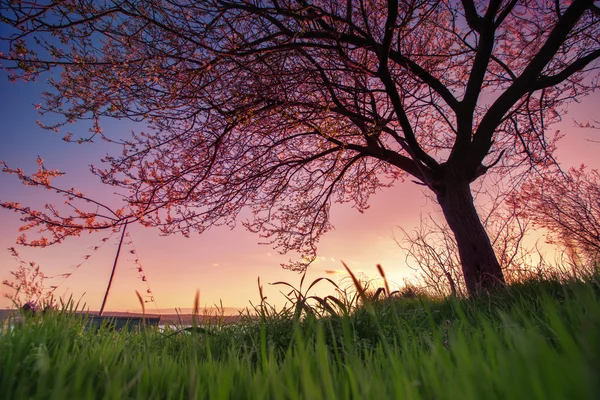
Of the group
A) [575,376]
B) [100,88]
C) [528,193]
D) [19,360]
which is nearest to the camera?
[575,376]

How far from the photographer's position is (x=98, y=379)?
1.24 m

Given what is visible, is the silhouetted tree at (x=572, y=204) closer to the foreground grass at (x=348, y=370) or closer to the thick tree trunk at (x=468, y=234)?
the thick tree trunk at (x=468, y=234)

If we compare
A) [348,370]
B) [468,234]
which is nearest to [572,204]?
[468,234]

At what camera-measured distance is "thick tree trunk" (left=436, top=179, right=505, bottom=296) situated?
5786 mm

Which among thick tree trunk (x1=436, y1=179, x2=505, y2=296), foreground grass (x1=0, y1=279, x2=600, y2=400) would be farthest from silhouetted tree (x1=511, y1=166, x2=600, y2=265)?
foreground grass (x1=0, y1=279, x2=600, y2=400)

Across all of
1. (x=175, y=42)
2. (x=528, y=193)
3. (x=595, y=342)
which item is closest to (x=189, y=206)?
(x=175, y=42)

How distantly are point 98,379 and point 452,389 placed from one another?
120cm

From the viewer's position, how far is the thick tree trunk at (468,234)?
5786mm

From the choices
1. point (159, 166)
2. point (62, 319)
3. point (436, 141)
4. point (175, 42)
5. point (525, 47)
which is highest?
point (525, 47)

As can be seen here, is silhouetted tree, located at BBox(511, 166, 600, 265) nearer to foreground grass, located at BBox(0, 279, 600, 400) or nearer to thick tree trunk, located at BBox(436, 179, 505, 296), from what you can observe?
thick tree trunk, located at BBox(436, 179, 505, 296)

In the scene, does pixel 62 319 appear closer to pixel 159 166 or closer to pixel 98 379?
pixel 98 379

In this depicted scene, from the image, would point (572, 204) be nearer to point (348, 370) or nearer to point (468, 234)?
point (468, 234)

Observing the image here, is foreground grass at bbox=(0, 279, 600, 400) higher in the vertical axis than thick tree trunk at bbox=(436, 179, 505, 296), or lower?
lower

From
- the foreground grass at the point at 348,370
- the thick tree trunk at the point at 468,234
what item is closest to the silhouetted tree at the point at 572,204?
the thick tree trunk at the point at 468,234
